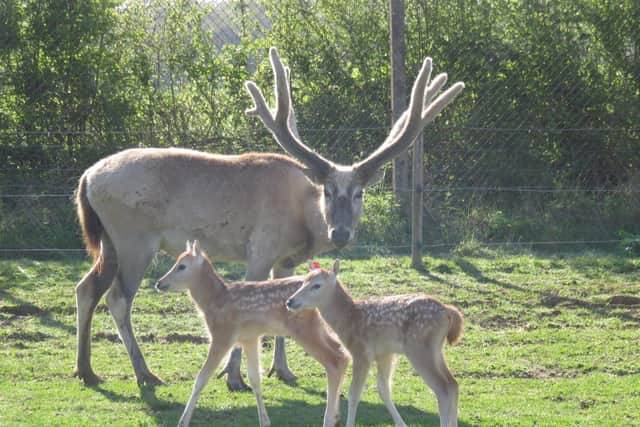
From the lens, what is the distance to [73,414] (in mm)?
6805

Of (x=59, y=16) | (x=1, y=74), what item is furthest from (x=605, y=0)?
(x=1, y=74)

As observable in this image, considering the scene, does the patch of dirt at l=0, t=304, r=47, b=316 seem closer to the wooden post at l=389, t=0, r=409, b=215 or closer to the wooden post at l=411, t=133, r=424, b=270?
the wooden post at l=411, t=133, r=424, b=270

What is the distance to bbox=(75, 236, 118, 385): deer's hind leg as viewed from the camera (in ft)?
25.3

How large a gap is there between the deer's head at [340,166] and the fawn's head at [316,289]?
701 mm

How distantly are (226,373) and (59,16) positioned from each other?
674 cm

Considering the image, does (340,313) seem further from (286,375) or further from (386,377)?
(286,375)

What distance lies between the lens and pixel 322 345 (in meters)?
6.69

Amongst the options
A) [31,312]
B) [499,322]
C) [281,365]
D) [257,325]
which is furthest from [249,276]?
[31,312]

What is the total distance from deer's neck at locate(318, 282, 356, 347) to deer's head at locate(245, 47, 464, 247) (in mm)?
774

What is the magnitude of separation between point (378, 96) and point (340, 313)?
725 cm

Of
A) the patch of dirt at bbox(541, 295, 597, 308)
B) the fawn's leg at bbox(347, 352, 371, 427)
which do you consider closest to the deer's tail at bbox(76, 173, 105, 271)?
the fawn's leg at bbox(347, 352, 371, 427)

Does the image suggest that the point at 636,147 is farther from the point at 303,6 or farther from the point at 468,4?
the point at 303,6

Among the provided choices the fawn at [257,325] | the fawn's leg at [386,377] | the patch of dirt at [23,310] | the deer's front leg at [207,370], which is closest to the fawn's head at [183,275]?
the fawn at [257,325]

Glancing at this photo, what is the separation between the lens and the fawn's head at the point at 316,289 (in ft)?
21.2
